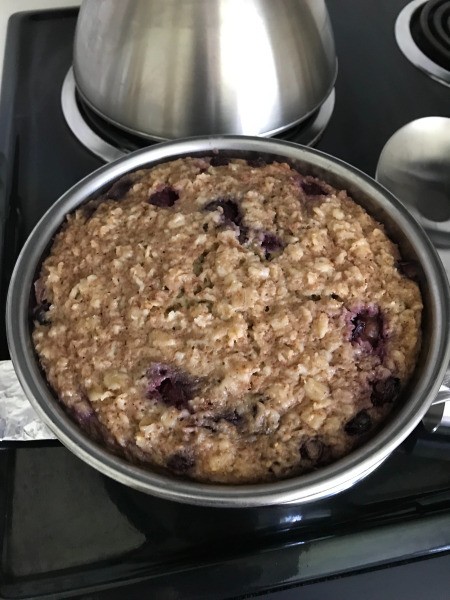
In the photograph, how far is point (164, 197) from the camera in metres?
0.75

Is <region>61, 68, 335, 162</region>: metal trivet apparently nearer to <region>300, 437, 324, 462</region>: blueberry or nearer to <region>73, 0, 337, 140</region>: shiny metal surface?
<region>73, 0, 337, 140</region>: shiny metal surface

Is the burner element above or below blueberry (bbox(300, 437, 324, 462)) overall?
above

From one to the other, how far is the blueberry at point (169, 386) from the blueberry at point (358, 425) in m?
0.15

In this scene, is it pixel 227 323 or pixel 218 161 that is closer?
pixel 227 323

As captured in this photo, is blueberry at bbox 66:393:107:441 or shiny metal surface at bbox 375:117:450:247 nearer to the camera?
blueberry at bbox 66:393:107:441

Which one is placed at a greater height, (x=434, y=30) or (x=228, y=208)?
(x=434, y=30)

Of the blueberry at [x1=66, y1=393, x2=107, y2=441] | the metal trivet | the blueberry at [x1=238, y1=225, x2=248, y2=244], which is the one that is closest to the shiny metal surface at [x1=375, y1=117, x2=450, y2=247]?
the metal trivet

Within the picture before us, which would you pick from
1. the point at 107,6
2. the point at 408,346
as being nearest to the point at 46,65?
→ the point at 107,6

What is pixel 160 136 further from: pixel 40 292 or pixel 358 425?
pixel 358 425

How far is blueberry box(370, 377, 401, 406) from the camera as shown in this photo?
63 cm

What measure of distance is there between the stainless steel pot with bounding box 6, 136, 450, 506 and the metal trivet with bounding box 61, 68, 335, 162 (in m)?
0.14

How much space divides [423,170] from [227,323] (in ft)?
1.59

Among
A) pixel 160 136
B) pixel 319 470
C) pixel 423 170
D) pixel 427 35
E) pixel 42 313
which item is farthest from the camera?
pixel 427 35

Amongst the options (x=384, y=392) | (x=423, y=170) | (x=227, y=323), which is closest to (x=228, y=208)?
(x=227, y=323)
